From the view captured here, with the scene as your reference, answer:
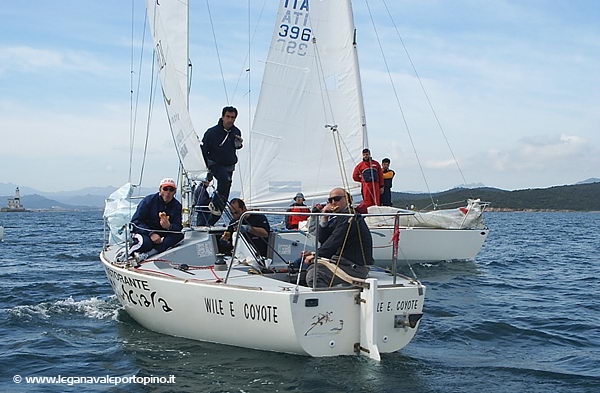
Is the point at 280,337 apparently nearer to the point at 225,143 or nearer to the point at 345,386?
the point at 345,386

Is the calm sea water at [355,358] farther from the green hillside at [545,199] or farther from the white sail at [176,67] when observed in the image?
the green hillside at [545,199]

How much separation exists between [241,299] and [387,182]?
9564mm

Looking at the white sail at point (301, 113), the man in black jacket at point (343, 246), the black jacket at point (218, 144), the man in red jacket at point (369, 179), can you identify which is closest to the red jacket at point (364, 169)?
the man in red jacket at point (369, 179)

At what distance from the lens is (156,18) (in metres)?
9.57

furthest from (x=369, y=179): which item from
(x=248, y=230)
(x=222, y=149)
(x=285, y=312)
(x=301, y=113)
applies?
(x=285, y=312)

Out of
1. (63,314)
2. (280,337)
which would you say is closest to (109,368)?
(280,337)

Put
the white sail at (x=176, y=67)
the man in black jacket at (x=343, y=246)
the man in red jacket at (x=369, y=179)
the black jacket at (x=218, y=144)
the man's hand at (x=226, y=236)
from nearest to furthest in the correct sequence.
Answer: the man in black jacket at (x=343, y=246)
the man's hand at (x=226, y=236)
the white sail at (x=176, y=67)
the black jacket at (x=218, y=144)
the man in red jacket at (x=369, y=179)

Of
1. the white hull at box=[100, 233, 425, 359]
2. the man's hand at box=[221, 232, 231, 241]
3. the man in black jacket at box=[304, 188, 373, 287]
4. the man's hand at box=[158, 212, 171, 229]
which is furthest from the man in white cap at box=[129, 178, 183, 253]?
the man in black jacket at box=[304, 188, 373, 287]

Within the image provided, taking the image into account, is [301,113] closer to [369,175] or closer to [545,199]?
[369,175]

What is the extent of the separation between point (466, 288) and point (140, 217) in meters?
6.22

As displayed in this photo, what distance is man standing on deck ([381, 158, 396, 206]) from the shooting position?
49.6 feet

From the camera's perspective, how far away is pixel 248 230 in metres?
8.05

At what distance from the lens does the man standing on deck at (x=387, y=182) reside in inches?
595

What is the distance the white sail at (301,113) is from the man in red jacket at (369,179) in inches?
20.5
